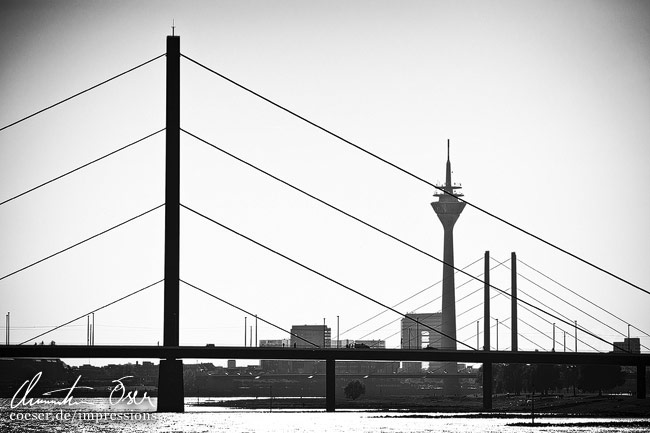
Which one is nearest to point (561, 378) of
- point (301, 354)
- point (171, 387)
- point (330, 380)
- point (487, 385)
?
point (487, 385)

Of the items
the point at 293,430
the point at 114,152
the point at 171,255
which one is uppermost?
the point at 114,152

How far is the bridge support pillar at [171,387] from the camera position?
93.2 meters

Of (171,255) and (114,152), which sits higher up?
(114,152)

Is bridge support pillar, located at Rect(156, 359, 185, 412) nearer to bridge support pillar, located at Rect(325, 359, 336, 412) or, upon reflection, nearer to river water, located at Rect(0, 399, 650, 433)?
river water, located at Rect(0, 399, 650, 433)

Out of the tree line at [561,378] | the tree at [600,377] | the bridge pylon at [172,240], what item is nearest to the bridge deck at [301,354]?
the bridge pylon at [172,240]

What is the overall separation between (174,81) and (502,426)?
1344 inches

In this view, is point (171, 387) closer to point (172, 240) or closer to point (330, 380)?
point (172, 240)

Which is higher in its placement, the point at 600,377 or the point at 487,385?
the point at 600,377

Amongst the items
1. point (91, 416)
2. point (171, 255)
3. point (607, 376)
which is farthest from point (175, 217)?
point (607, 376)

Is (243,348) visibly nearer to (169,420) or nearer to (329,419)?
(169,420)

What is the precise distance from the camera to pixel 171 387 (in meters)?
94.6

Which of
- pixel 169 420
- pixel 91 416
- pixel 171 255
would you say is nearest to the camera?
pixel 171 255

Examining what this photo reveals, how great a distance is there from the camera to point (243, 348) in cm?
9862

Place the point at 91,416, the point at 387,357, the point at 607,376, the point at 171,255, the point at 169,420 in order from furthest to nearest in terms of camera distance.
Answer: the point at 607,376, the point at 91,416, the point at 387,357, the point at 169,420, the point at 171,255
